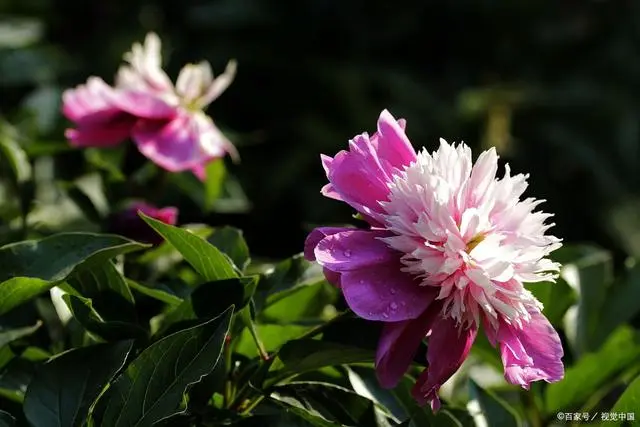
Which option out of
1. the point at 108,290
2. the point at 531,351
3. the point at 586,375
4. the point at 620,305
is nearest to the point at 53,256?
the point at 108,290

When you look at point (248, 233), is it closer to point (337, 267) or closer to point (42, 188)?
point (42, 188)

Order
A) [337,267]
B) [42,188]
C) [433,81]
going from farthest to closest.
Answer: [433,81] < [42,188] < [337,267]

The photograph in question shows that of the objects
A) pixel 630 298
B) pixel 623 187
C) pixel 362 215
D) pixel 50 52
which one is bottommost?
pixel 623 187

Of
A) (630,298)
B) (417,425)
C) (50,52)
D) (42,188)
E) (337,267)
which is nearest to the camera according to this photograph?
(337,267)

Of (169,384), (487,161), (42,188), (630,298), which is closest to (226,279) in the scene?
(169,384)

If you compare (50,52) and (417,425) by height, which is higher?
(417,425)

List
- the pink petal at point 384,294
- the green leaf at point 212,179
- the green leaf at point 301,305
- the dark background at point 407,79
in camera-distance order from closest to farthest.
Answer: the pink petal at point 384,294 → the green leaf at point 301,305 → the green leaf at point 212,179 → the dark background at point 407,79

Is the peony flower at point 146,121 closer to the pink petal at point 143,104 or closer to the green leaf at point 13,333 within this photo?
the pink petal at point 143,104

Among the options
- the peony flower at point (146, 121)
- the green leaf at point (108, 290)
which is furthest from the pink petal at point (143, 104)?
the green leaf at point (108, 290)

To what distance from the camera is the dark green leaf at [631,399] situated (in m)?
0.83

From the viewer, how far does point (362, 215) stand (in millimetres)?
776

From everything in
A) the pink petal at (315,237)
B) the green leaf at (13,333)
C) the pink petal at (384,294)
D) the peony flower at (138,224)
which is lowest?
the peony flower at (138,224)

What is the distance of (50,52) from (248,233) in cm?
55

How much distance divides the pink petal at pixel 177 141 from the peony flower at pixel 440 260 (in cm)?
43
